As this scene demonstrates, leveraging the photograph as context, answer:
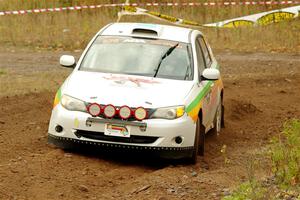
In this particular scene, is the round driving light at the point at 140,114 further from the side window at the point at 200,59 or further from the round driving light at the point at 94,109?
the side window at the point at 200,59

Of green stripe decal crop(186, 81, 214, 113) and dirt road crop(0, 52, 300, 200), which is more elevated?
green stripe decal crop(186, 81, 214, 113)

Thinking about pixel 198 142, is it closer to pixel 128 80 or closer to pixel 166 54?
pixel 128 80

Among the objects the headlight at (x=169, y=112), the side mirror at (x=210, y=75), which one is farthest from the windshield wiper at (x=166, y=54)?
the headlight at (x=169, y=112)

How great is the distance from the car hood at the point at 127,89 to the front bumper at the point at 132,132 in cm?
23

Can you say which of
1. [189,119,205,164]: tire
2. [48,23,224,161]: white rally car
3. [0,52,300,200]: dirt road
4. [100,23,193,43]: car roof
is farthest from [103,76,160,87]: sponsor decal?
[100,23,193,43]: car roof

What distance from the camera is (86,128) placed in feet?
33.5

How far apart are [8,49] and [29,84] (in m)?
6.51

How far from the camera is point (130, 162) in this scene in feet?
35.2

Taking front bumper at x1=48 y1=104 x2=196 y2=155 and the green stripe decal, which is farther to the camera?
the green stripe decal

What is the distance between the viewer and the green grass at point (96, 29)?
984 inches

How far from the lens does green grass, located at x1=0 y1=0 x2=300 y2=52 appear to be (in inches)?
984

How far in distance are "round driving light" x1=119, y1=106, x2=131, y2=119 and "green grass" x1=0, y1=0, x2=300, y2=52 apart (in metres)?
14.3

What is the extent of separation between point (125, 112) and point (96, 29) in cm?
1691

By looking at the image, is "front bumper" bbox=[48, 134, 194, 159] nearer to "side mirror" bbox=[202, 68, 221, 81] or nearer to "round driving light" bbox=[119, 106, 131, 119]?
"round driving light" bbox=[119, 106, 131, 119]
